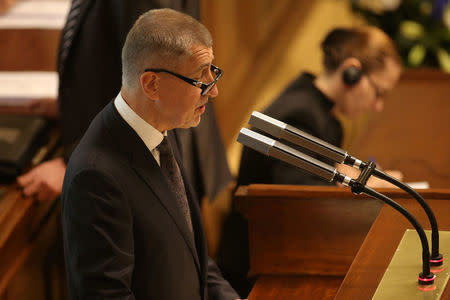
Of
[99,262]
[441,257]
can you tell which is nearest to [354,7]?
[441,257]

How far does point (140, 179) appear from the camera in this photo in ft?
5.48

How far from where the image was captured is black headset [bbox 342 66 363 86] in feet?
9.43

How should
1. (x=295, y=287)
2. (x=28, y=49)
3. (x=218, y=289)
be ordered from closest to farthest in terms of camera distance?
(x=218, y=289) < (x=295, y=287) < (x=28, y=49)

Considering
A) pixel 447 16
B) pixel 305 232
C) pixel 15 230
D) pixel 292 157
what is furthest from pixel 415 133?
pixel 292 157

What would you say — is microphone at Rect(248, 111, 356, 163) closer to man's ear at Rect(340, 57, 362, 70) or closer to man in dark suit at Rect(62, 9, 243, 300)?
man in dark suit at Rect(62, 9, 243, 300)

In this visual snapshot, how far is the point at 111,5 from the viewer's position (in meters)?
2.54

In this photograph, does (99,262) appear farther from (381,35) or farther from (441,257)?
(381,35)

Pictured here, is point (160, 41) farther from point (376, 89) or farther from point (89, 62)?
point (376, 89)

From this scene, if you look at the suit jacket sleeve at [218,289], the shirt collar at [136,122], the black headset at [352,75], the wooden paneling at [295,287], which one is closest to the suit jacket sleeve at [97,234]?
the shirt collar at [136,122]

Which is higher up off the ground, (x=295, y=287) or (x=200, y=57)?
(x=200, y=57)

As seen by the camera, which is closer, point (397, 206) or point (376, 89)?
point (397, 206)

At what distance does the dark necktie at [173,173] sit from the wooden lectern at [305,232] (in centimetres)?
34

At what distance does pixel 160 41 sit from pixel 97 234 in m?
0.42

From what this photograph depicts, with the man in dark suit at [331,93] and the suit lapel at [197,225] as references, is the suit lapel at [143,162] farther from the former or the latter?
the man in dark suit at [331,93]
